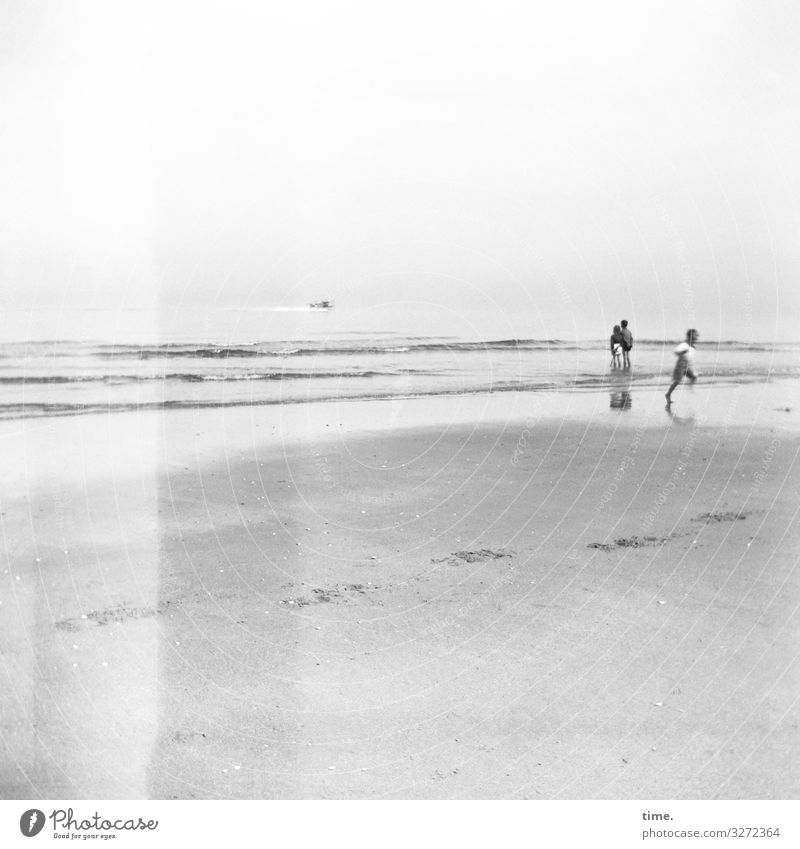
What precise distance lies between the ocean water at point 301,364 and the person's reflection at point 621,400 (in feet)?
0.21

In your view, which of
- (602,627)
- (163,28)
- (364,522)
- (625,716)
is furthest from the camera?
(364,522)

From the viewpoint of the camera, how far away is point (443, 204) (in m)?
3.03

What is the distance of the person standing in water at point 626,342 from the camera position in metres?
3.26

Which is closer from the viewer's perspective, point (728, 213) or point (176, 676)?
point (176, 676)

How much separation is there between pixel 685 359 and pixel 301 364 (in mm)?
2151

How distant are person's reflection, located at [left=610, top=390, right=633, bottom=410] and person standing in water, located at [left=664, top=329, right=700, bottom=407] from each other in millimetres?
202

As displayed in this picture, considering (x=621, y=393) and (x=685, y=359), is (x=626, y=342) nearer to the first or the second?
(x=685, y=359)

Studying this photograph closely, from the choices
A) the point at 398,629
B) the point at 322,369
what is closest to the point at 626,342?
the point at 398,629

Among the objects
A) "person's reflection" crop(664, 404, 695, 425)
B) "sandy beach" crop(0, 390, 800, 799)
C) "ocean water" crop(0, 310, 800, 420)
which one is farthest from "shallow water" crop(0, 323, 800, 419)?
"sandy beach" crop(0, 390, 800, 799)

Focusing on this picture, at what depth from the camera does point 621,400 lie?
436cm
